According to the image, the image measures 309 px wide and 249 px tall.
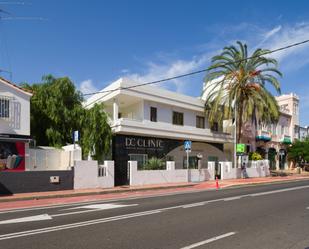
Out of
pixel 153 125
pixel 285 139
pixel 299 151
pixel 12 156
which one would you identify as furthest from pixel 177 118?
pixel 299 151

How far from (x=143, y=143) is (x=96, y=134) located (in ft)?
17.6

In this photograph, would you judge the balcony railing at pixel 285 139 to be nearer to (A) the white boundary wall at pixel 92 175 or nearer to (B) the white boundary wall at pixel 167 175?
(B) the white boundary wall at pixel 167 175

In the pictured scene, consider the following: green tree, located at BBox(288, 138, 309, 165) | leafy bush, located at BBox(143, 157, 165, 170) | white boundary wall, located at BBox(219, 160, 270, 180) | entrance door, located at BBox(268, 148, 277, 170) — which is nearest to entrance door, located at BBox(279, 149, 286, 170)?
green tree, located at BBox(288, 138, 309, 165)

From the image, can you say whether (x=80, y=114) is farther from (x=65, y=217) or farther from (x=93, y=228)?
(x=93, y=228)

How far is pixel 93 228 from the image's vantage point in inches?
352

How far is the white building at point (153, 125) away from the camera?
89.9ft

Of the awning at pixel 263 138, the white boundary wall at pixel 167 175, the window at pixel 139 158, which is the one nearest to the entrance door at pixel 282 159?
the awning at pixel 263 138

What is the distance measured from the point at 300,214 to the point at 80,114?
18.6 metres

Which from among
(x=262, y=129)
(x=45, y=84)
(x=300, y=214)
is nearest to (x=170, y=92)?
(x=45, y=84)

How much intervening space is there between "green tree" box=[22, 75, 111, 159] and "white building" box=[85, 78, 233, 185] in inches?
73.6

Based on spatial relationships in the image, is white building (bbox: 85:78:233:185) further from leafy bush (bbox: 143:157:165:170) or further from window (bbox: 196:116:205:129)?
leafy bush (bbox: 143:157:165:170)

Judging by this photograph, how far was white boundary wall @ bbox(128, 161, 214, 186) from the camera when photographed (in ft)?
79.2

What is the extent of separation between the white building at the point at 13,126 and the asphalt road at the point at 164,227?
28.4 feet

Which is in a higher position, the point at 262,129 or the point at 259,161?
the point at 262,129
